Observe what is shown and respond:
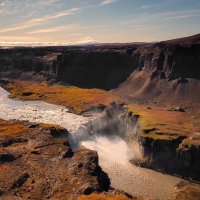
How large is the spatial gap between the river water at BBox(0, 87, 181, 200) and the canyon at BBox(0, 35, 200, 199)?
27 centimetres

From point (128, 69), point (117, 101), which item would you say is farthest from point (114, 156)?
point (128, 69)

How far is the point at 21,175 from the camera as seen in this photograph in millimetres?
53125

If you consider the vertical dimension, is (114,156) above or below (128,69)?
below

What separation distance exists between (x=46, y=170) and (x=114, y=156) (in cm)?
1920

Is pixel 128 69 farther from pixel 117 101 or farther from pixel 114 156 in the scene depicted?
pixel 114 156

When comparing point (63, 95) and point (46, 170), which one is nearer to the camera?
point (46, 170)

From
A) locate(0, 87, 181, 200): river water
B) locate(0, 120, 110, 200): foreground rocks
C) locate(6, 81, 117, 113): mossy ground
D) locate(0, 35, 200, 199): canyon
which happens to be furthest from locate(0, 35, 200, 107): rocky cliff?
locate(0, 120, 110, 200): foreground rocks

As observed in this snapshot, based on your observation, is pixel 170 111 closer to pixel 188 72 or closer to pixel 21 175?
pixel 188 72

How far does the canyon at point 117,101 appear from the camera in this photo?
62625 mm

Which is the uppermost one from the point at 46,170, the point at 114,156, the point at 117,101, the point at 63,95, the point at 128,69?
the point at 128,69

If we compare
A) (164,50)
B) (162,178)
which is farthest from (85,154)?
(164,50)

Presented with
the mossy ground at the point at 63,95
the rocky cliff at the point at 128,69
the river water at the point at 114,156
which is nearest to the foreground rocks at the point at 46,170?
the river water at the point at 114,156

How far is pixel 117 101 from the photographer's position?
108 m

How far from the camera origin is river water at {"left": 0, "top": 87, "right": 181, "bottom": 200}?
58.1 metres
